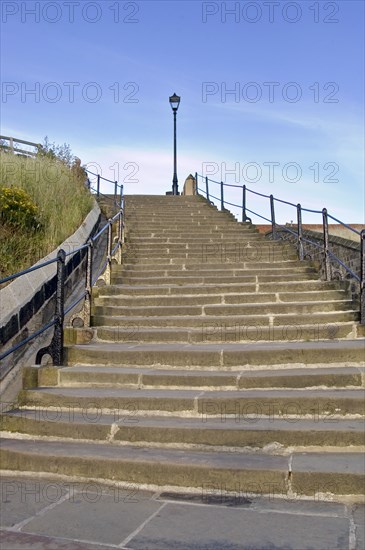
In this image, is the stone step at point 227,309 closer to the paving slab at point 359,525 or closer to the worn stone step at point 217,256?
the worn stone step at point 217,256

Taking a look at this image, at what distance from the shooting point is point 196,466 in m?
3.79

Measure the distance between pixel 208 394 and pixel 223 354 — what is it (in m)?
0.73

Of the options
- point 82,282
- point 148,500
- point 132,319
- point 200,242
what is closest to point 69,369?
point 132,319

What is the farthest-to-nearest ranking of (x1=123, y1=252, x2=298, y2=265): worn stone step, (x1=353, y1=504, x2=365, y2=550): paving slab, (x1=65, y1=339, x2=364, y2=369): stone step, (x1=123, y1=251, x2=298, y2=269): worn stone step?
(x1=123, y1=252, x2=298, y2=265): worn stone step, (x1=123, y1=251, x2=298, y2=269): worn stone step, (x1=65, y1=339, x2=364, y2=369): stone step, (x1=353, y1=504, x2=365, y2=550): paving slab

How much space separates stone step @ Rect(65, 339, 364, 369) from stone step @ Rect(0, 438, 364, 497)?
142 centimetres

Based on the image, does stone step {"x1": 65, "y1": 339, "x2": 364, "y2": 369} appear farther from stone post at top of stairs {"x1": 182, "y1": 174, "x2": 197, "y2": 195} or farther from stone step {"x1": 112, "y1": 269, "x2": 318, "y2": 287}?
stone post at top of stairs {"x1": 182, "y1": 174, "x2": 197, "y2": 195}

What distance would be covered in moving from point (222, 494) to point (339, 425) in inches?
43.0

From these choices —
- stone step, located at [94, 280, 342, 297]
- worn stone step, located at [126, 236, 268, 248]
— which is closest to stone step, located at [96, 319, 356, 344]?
stone step, located at [94, 280, 342, 297]

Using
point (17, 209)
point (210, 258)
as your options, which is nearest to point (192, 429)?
point (17, 209)

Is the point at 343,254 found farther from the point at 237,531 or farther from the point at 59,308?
the point at 237,531

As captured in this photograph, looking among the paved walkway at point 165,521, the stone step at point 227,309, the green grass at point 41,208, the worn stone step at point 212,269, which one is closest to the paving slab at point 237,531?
the paved walkway at point 165,521

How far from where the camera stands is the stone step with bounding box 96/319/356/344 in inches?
242

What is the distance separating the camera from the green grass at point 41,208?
7.64 meters

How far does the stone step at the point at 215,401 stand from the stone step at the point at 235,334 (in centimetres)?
124
